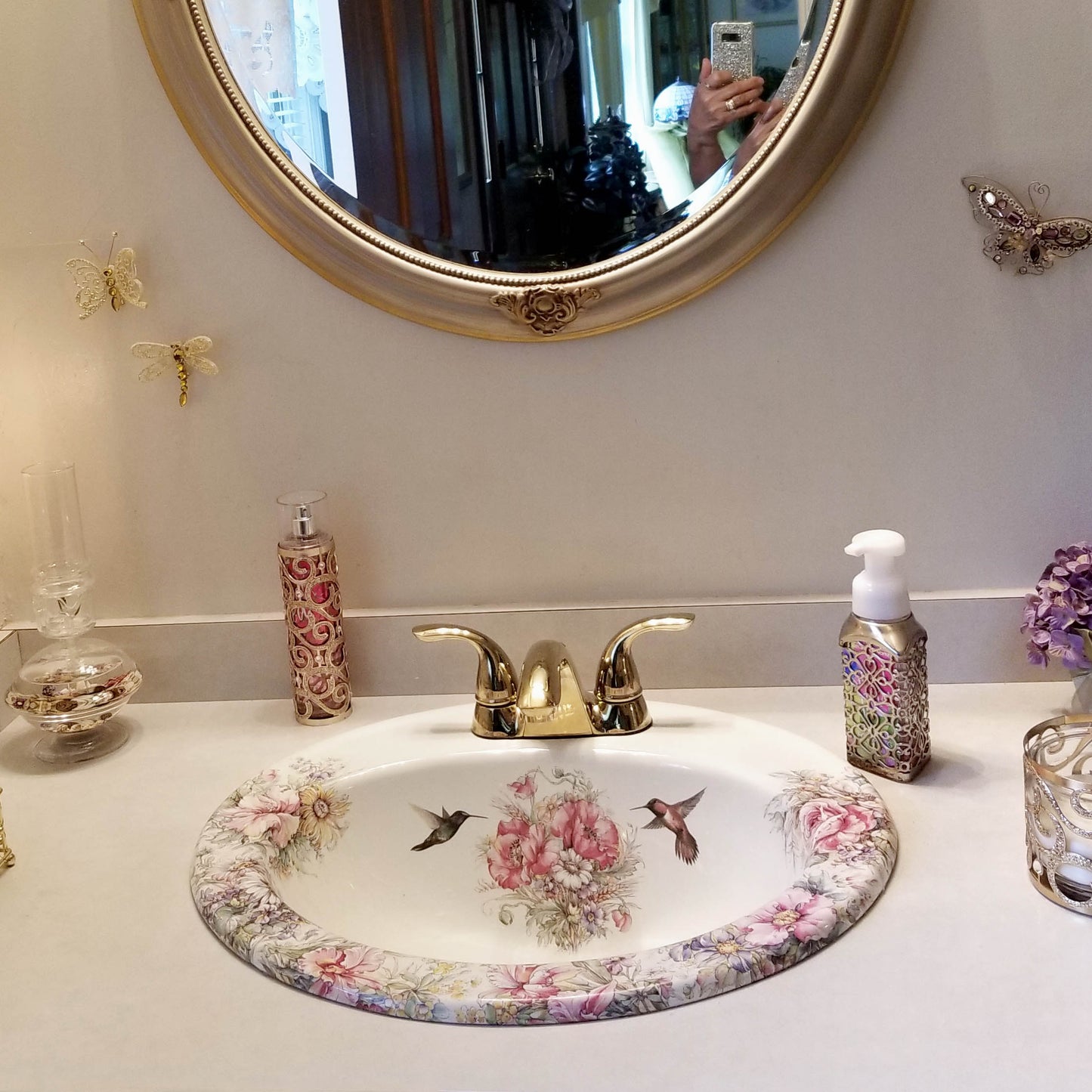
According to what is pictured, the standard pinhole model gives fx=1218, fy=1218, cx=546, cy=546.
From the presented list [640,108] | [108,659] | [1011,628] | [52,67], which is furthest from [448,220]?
[1011,628]

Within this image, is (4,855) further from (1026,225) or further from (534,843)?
(1026,225)

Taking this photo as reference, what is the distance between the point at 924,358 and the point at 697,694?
14.5 inches

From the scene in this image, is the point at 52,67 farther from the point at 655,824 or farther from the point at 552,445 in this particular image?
the point at 655,824

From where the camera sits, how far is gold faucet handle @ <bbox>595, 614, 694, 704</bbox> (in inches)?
41.0

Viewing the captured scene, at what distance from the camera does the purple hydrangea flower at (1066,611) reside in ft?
3.32

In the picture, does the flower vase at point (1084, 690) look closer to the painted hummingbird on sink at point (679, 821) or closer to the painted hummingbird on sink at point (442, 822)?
the painted hummingbird on sink at point (679, 821)

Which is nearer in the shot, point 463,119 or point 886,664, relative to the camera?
point 886,664

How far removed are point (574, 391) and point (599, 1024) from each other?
1.95ft

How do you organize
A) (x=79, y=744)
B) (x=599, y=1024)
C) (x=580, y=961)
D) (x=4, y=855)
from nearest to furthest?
(x=599, y=1024) < (x=580, y=961) < (x=4, y=855) < (x=79, y=744)

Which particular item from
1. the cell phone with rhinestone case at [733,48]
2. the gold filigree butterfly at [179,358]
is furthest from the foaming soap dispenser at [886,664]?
the gold filigree butterfly at [179,358]

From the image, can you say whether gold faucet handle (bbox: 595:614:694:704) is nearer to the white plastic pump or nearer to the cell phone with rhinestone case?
the white plastic pump

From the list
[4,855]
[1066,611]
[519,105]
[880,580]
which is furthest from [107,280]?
[1066,611]

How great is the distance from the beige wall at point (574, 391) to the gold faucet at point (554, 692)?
0.13 m

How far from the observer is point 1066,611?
3.33 ft
